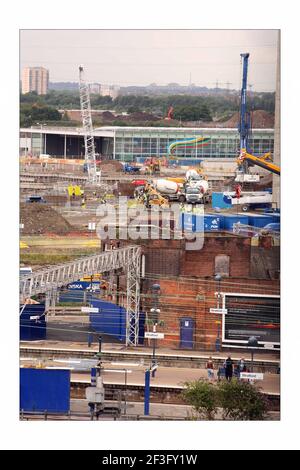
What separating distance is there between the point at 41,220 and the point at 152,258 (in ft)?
4.94

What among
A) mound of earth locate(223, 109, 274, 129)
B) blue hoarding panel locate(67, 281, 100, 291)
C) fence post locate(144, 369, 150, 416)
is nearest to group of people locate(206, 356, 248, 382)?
fence post locate(144, 369, 150, 416)

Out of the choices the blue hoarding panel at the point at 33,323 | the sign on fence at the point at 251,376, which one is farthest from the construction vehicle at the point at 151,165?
the sign on fence at the point at 251,376

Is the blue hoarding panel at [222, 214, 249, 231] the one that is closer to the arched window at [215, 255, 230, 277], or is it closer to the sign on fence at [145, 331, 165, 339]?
→ the arched window at [215, 255, 230, 277]

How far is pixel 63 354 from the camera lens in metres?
14.3

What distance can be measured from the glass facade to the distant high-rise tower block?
915 mm

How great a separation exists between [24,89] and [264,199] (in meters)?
2.58

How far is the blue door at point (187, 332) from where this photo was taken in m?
14.5

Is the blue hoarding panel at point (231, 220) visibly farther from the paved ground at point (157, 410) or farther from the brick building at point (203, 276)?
the paved ground at point (157, 410)

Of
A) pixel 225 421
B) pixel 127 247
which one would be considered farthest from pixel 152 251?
pixel 225 421

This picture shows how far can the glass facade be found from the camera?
15.3 metres

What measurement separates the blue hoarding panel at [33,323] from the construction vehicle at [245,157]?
7.91 ft

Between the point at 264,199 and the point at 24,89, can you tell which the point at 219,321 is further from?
the point at 24,89

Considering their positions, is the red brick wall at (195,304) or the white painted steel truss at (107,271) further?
the red brick wall at (195,304)

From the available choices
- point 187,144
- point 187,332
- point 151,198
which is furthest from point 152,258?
point 187,144
